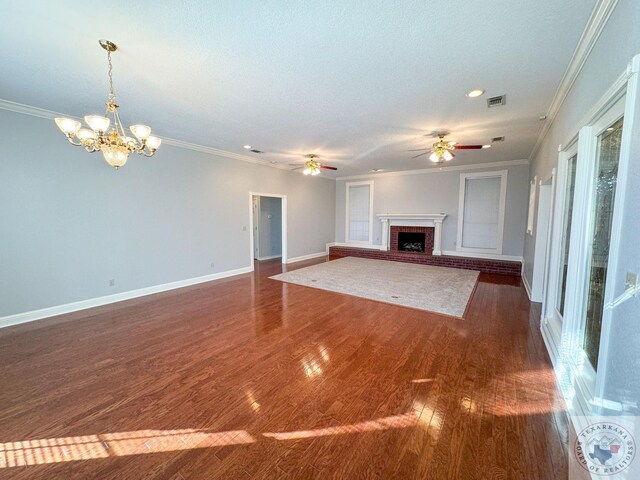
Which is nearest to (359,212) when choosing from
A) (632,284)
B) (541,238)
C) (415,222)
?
(415,222)

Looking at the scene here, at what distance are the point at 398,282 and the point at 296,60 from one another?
4417mm

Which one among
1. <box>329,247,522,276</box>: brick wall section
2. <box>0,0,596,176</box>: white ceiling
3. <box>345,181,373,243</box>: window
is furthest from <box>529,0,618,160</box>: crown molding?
<box>345,181,373,243</box>: window

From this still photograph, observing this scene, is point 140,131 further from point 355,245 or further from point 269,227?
point 355,245

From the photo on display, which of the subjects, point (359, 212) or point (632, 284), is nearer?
point (632, 284)

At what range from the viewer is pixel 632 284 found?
124 centimetres

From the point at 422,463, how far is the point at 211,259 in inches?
206

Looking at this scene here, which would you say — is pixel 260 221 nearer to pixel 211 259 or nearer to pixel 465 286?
pixel 211 259

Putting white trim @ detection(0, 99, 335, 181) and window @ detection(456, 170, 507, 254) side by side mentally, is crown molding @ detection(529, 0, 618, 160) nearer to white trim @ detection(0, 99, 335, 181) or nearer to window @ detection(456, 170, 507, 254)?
window @ detection(456, 170, 507, 254)

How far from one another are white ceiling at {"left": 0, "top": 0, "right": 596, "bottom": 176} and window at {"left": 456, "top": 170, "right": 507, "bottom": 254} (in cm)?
318

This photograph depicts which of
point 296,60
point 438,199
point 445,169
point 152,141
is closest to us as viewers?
point 296,60

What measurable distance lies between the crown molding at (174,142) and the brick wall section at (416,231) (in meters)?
3.98

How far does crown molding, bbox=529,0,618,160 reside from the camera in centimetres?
165

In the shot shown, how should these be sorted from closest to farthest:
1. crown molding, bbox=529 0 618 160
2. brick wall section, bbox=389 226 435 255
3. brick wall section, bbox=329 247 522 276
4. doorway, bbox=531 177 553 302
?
crown molding, bbox=529 0 618 160 < doorway, bbox=531 177 553 302 < brick wall section, bbox=329 247 522 276 < brick wall section, bbox=389 226 435 255

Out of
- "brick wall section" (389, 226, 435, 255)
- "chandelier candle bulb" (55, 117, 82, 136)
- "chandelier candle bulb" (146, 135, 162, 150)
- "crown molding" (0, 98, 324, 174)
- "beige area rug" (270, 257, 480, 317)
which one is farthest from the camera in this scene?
"brick wall section" (389, 226, 435, 255)
